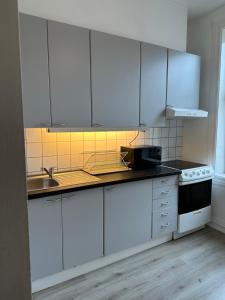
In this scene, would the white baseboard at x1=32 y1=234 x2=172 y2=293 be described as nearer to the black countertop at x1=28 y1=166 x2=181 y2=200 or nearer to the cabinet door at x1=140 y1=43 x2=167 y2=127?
the black countertop at x1=28 y1=166 x2=181 y2=200

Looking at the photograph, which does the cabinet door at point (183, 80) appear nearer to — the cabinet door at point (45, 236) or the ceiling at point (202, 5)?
the ceiling at point (202, 5)

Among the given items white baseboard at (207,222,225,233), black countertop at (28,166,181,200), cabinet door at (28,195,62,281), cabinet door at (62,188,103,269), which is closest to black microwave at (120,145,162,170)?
black countertop at (28,166,181,200)

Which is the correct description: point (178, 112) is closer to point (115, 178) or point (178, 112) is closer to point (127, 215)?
point (115, 178)

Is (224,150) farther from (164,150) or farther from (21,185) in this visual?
(21,185)

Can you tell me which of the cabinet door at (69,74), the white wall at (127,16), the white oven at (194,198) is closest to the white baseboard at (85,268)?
the white oven at (194,198)

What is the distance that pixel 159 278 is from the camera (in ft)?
6.87

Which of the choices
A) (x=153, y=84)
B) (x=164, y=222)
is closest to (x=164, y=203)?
(x=164, y=222)

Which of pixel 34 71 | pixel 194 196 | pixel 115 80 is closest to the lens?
pixel 34 71

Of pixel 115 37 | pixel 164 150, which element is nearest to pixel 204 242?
pixel 164 150

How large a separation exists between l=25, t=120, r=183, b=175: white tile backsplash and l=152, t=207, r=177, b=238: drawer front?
2.95 ft

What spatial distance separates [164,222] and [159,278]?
0.61 metres

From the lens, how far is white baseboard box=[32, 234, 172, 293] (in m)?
1.96

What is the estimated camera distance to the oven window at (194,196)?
2.65m

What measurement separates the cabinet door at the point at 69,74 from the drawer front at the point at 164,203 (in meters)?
1.17
